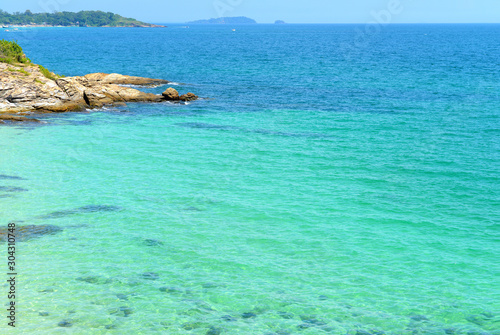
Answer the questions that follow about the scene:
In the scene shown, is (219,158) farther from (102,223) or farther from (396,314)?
(396,314)

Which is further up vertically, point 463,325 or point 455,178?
point 455,178

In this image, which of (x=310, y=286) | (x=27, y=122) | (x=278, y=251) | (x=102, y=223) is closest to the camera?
(x=310, y=286)

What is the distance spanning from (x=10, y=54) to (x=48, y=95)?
8.86 metres

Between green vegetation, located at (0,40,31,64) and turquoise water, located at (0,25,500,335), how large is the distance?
1149cm

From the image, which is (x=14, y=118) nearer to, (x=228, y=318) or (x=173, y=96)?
(x=173, y=96)

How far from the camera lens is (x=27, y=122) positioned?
44.6 meters

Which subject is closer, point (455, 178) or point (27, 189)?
point (27, 189)

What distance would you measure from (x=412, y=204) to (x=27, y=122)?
34390mm

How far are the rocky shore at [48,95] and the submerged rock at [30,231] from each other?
24884mm

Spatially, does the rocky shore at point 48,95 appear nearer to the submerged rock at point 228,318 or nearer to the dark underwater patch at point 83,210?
the dark underwater patch at point 83,210

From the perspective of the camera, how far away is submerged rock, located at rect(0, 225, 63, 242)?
2203 centimetres

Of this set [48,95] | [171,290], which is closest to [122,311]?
[171,290]

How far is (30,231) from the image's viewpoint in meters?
22.7

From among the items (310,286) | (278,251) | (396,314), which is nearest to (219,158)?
(278,251)
